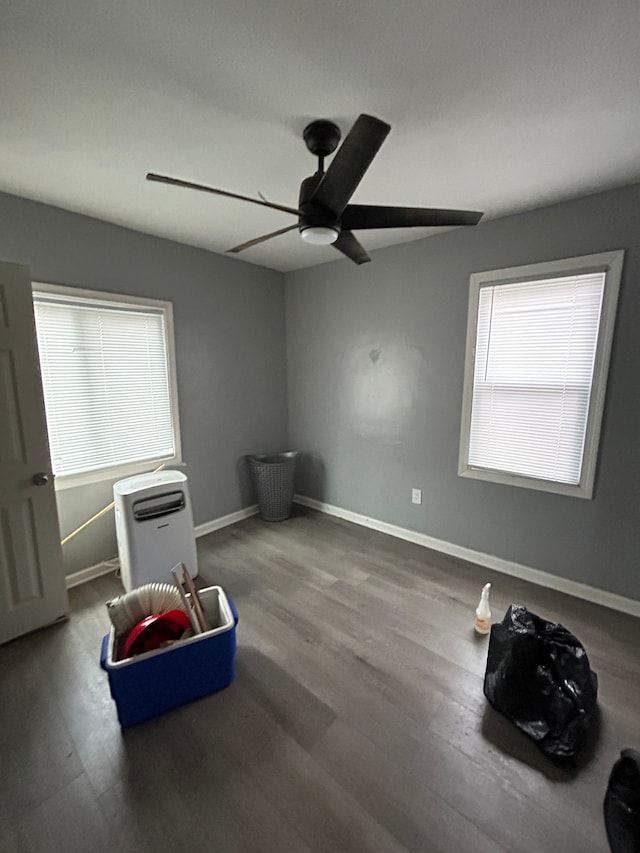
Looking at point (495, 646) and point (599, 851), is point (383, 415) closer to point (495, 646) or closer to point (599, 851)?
point (495, 646)

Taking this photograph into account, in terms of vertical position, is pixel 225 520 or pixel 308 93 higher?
pixel 308 93

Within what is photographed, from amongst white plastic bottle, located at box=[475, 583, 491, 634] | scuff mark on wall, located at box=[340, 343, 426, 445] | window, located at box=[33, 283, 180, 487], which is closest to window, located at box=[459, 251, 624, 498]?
scuff mark on wall, located at box=[340, 343, 426, 445]

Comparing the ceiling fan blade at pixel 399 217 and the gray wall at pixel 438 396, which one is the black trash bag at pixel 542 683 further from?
the ceiling fan blade at pixel 399 217

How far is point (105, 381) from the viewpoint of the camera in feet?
8.09

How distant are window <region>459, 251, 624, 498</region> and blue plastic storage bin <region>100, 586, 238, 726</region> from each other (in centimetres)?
202

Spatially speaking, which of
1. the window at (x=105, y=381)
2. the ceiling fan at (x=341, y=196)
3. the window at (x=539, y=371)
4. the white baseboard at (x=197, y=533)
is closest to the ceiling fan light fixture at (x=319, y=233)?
the ceiling fan at (x=341, y=196)

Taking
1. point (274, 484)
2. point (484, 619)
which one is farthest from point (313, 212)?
point (274, 484)

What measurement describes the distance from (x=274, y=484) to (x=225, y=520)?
57 cm

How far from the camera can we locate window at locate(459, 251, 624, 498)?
A: 2.08 m

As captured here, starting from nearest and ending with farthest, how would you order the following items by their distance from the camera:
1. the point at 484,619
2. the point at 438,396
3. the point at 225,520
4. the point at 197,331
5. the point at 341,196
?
1. the point at 341,196
2. the point at 484,619
3. the point at 438,396
4. the point at 197,331
5. the point at 225,520

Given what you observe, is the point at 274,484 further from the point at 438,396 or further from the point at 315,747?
the point at 315,747

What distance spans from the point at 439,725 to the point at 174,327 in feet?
9.63

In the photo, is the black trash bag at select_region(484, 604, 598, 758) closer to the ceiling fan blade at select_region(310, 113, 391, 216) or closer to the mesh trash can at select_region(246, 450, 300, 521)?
the ceiling fan blade at select_region(310, 113, 391, 216)

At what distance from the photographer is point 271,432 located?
3.71 meters
